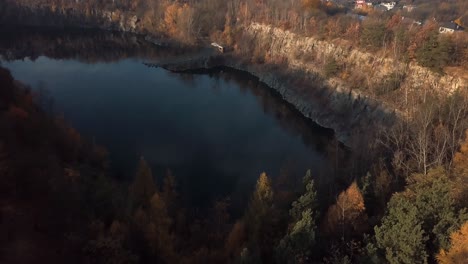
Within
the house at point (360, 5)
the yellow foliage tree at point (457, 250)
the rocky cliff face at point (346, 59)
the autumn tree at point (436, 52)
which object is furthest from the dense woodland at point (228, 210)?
the house at point (360, 5)

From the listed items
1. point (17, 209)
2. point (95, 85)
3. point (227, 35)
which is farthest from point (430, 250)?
point (227, 35)

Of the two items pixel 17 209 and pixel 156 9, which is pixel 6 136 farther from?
pixel 156 9

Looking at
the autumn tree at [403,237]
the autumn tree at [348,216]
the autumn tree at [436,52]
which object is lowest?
the autumn tree at [348,216]

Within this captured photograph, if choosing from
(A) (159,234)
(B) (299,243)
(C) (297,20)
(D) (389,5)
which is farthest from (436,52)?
(D) (389,5)

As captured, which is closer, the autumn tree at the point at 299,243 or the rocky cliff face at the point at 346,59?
the autumn tree at the point at 299,243

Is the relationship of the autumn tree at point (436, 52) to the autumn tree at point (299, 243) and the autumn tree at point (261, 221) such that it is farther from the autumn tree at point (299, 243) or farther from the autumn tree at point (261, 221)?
the autumn tree at point (299, 243)
